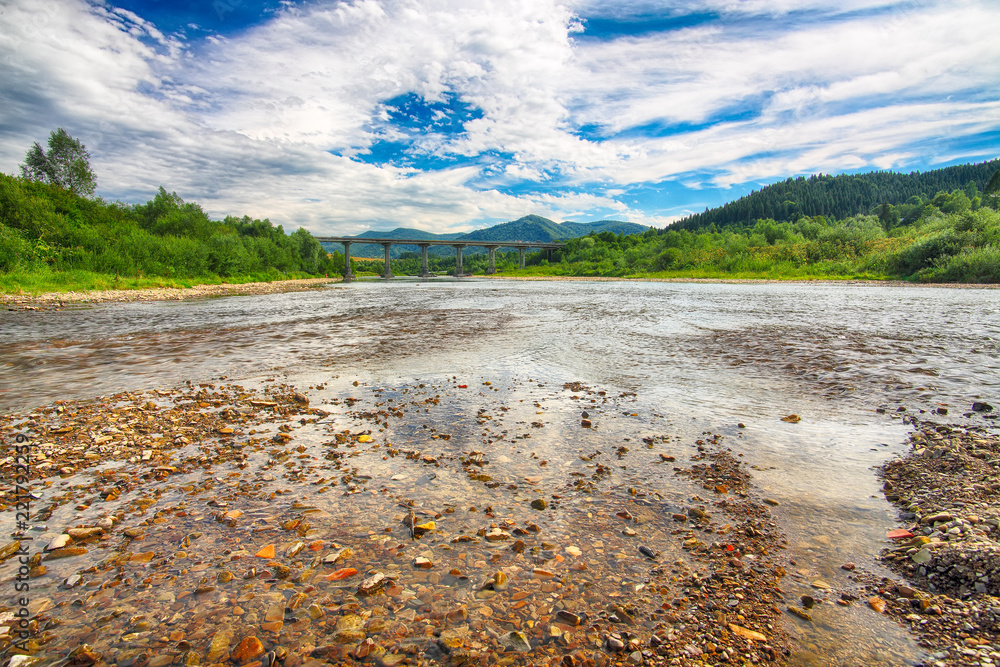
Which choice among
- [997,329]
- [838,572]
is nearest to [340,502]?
[838,572]

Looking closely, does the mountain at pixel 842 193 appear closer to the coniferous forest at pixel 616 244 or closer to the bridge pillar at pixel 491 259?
the coniferous forest at pixel 616 244

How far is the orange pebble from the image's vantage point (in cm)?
367

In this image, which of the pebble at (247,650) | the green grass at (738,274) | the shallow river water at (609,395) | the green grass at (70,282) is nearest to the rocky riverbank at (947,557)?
the shallow river water at (609,395)

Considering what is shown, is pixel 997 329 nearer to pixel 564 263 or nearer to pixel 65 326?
pixel 65 326

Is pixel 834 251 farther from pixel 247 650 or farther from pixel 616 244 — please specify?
pixel 247 650

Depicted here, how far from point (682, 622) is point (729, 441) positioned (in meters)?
4.36

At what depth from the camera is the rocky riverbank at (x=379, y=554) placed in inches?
118

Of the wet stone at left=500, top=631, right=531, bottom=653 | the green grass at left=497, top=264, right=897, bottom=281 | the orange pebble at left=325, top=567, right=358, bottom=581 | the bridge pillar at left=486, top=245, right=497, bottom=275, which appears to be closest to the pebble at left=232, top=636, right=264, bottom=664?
the orange pebble at left=325, top=567, right=358, bottom=581

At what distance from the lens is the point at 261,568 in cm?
380

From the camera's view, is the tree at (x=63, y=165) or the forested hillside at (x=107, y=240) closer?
the forested hillside at (x=107, y=240)

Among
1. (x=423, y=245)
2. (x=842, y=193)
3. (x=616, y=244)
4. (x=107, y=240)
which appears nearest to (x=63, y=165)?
(x=107, y=240)

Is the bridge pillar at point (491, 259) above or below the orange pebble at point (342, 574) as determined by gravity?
above

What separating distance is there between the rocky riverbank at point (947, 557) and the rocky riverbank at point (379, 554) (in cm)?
90

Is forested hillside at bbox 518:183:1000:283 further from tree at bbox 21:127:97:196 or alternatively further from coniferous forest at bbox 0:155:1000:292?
tree at bbox 21:127:97:196
